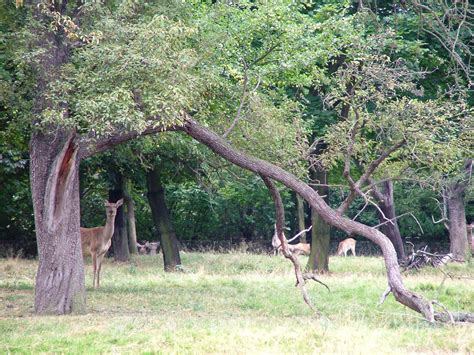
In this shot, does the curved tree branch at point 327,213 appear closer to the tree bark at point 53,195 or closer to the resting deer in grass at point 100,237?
the tree bark at point 53,195

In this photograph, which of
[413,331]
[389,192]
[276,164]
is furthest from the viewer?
[389,192]

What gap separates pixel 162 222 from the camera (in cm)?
2512

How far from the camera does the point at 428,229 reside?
124 ft

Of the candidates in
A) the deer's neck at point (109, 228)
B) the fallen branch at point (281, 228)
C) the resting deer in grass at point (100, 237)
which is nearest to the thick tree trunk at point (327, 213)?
the fallen branch at point (281, 228)

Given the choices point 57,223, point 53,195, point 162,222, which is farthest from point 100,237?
point 53,195

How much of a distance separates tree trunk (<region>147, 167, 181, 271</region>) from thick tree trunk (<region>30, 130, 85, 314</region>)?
33.3 feet

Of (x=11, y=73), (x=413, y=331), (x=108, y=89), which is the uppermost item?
(x=11, y=73)

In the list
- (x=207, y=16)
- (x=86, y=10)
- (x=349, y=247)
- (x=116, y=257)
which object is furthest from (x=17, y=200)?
(x=86, y=10)

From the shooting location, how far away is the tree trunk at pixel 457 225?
30.2 meters

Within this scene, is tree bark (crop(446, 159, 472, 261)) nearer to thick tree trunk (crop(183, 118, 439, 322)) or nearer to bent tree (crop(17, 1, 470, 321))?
bent tree (crop(17, 1, 470, 321))

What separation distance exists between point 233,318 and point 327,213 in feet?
7.82

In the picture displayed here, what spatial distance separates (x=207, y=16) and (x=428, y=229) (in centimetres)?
2256

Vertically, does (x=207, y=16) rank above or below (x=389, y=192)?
above

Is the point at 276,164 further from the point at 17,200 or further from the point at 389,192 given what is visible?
the point at 17,200
